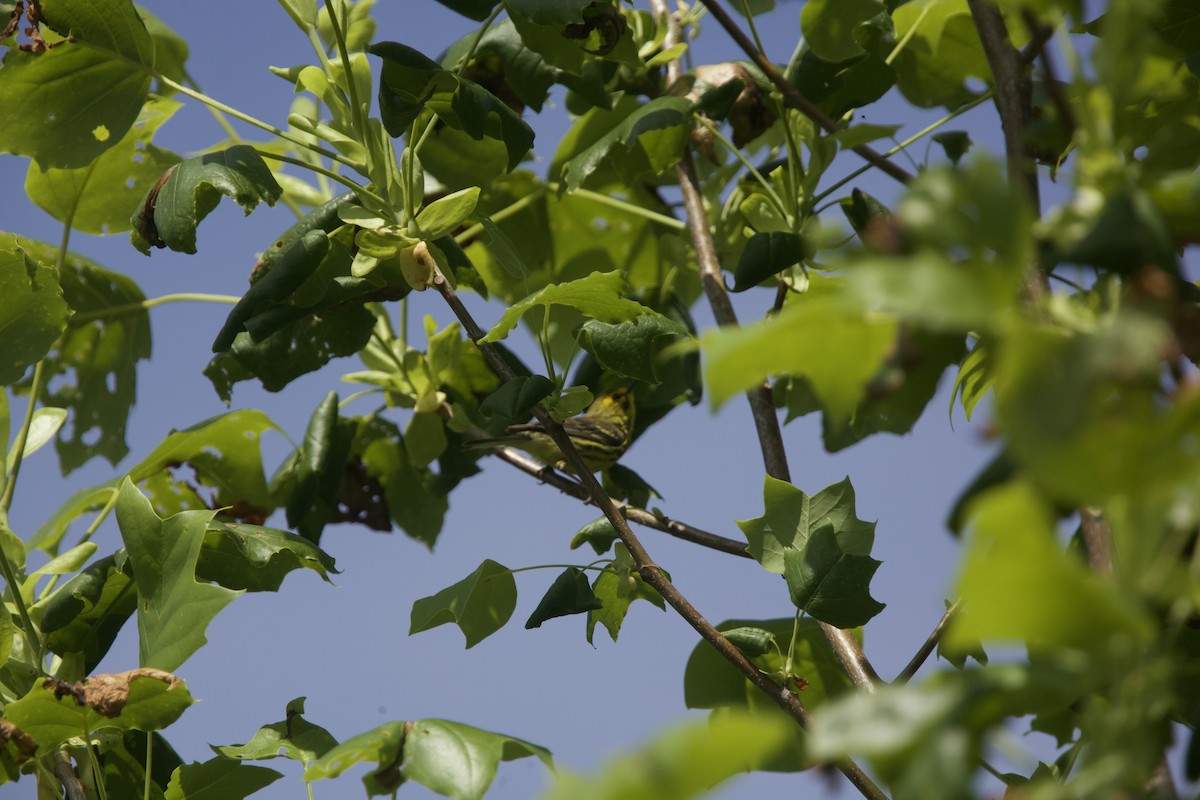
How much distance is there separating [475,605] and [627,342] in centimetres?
54

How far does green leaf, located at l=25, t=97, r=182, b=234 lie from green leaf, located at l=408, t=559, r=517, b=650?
1.17 metres

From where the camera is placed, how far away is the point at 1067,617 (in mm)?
552

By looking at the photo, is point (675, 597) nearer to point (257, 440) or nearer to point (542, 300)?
point (542, 300)

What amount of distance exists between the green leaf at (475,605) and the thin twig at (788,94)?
86cm

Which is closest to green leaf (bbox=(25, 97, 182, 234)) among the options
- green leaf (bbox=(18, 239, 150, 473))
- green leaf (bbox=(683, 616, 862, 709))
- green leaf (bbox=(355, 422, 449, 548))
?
green leaf (bbox=(18, 239, 150, 473))

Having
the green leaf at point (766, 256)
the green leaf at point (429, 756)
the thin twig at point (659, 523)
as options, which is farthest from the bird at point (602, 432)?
the green leaf at point (429, 756)

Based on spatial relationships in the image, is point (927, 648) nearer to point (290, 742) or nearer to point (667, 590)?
point (667, 590)

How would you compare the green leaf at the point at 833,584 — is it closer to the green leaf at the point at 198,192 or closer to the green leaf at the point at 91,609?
the green leaf at the point at 198,192

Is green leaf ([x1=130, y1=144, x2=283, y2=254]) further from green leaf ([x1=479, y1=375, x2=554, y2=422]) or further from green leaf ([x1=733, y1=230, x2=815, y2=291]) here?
green leaf ([x1=733, y1=230, x2=815, y2=291])

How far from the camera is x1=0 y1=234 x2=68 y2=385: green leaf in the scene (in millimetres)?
1838

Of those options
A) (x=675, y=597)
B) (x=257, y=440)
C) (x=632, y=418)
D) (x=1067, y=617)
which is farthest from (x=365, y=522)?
(x=1067, y=617)

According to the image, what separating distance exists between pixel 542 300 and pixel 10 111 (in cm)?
108

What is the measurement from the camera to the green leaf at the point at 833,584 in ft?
5.23

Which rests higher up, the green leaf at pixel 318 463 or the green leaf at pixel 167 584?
the green leaf at pixel 167 584
